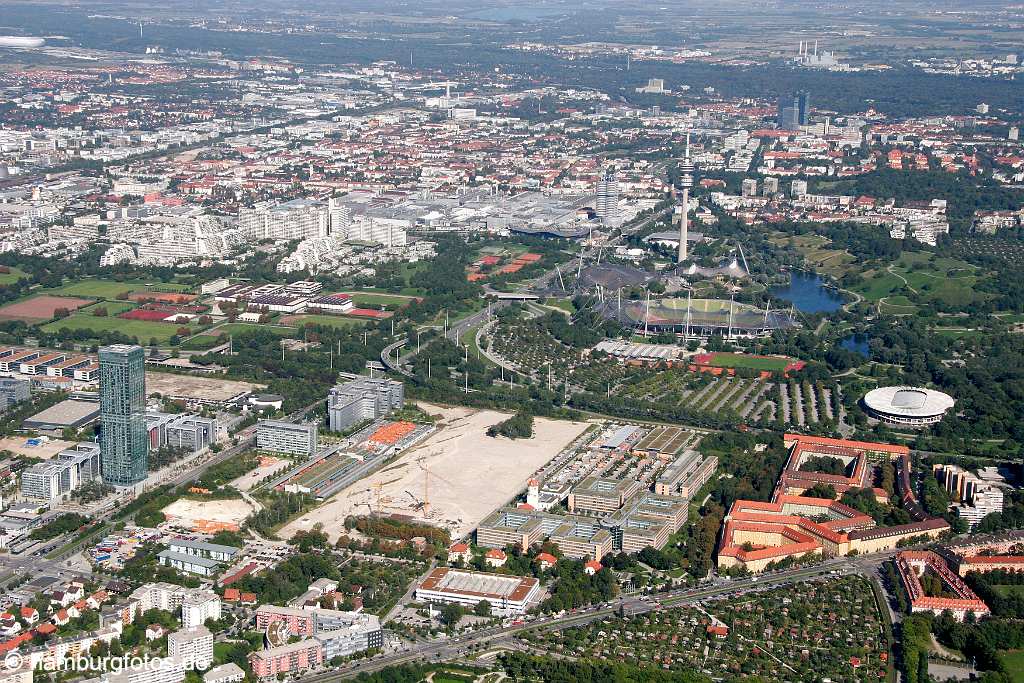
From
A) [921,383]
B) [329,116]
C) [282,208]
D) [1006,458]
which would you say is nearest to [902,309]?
[921,383]

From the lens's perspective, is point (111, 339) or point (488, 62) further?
point (488, 62)

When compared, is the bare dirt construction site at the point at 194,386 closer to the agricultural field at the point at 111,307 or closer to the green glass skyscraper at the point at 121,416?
the green glass skyscraper at the point at 121,416

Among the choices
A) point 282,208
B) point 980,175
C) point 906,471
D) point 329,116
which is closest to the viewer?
point 906,471

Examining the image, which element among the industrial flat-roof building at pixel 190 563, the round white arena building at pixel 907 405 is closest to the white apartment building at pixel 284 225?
the round white arena building at pixel 907 405

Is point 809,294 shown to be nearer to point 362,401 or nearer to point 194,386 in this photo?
point 362,401

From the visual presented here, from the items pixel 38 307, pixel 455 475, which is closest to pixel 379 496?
pixel 455 475

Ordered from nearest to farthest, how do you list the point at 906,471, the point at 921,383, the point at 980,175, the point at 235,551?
the point at 235,551 < the point at 906,471 < the point at 921,383 < the point at 980,175

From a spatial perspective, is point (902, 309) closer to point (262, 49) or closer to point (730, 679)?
point (730, 679)

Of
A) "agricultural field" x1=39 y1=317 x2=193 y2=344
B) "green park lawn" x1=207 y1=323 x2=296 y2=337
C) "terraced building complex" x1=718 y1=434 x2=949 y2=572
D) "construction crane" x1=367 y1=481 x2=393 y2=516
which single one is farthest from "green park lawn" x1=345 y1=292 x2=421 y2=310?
"terraced building complex" x1=718 y1=434 x2=949 y2=572
